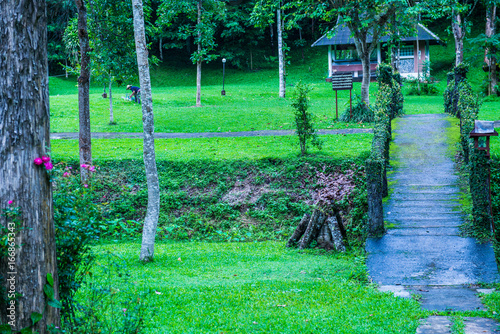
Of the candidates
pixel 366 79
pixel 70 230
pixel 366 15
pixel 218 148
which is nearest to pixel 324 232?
pixel 70 230

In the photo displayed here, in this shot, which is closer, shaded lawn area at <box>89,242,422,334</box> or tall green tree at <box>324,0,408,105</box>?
shaded lawn area at <box>89,242,422,334</box>

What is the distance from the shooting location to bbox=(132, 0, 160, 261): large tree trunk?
351 inches

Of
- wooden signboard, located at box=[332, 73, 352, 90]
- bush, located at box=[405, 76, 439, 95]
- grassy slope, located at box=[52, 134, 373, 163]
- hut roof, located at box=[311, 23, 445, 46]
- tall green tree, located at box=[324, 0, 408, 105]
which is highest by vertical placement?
→ hut roof, located at box=[311, 23, 445, 46]

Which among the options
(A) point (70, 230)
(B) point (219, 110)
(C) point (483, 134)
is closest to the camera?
(A) point (70, 230)

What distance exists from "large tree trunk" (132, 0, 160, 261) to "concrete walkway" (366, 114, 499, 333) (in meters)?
4.18

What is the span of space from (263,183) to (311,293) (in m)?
7.32

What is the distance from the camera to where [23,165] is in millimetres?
3922

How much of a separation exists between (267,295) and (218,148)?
9.84 meters

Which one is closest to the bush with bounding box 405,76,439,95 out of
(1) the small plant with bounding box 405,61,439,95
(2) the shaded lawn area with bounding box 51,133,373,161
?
(1) the small plant with bounding box 405,61,439,95

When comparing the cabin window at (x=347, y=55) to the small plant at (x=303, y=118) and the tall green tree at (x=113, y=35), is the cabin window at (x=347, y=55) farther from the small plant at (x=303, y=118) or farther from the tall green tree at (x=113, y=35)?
the tall green tree at (x=113, y=35)

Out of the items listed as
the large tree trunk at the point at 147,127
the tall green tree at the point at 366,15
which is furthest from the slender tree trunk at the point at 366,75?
the large tree trunk at the point at 147,127

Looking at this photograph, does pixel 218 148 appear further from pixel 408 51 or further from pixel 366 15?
pixel 408 51

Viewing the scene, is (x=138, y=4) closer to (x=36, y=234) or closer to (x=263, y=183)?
(x=36, y=234)

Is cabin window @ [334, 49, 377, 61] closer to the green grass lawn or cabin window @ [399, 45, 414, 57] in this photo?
cabin window @ [399, 45, 414, 57]
